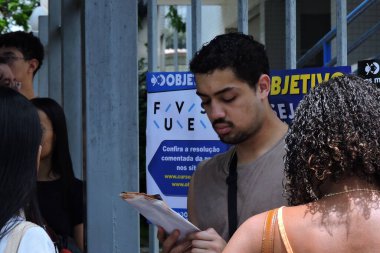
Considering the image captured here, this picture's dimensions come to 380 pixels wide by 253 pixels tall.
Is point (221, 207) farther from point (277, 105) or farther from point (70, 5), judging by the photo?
point (70, 5)

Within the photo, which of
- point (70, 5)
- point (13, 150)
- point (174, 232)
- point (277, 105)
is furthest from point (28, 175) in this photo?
point (70, 5)

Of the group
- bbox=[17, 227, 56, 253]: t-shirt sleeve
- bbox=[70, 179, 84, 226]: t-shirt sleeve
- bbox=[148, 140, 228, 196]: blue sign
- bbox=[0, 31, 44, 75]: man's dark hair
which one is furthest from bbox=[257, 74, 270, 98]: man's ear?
bbox=[0, 31, 44, 75]: man's dark hair

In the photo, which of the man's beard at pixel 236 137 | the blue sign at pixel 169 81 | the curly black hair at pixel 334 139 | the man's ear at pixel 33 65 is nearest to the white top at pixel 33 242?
the curly black hair at pixel 334 139

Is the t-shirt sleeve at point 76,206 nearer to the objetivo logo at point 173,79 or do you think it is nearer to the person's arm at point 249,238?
the objetivo logo at point 173,79

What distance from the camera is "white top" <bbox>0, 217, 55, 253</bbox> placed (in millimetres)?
2156

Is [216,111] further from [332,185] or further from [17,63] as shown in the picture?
[17,63]

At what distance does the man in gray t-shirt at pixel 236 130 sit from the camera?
276 cm

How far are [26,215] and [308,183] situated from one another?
3.14 ft

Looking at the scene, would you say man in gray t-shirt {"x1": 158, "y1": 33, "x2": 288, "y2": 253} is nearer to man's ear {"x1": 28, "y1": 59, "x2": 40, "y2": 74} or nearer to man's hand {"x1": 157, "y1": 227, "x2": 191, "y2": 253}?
man's hand {"x1": 157, "y1": 227, "x2": 191, "y2": 253}

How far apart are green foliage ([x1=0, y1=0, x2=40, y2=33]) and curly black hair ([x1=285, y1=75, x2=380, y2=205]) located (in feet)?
45.8

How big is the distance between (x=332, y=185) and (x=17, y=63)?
133 inches

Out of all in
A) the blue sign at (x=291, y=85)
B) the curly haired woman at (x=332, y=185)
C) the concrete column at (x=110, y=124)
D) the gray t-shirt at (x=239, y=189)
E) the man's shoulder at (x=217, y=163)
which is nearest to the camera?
the curly haired woman at (x=332, y=185)

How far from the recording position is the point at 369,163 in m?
2.05

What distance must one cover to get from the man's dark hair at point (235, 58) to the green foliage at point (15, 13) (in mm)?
13097
